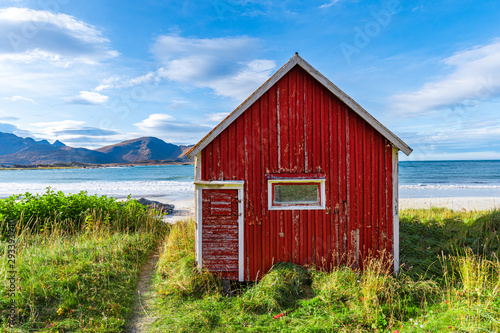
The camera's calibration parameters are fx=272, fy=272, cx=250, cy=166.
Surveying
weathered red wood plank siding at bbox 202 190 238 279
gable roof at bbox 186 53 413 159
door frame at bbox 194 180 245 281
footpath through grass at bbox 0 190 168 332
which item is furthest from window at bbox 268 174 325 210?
footpath through grass at bbox 0 190 168 332

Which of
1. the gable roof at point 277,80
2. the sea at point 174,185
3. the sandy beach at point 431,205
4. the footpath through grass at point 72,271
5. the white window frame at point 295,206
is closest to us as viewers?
the footpath through grass at point 72,271

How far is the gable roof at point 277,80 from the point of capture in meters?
6.67

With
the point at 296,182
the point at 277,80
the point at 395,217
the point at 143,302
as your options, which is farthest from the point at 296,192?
the point at 143,302

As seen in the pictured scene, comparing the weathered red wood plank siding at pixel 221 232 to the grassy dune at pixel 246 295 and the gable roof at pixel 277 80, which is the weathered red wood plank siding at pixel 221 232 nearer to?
the grassy dune at pixel 246 295

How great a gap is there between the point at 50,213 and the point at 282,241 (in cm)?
910

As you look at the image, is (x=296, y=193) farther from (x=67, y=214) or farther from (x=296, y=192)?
(x=67, y=214)

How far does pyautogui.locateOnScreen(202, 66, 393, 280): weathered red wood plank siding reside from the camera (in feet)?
22.5

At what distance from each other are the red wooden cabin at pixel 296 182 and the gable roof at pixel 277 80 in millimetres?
128

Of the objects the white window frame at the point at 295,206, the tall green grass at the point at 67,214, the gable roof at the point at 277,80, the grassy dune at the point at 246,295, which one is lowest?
the grassy dune at the point at 246,295

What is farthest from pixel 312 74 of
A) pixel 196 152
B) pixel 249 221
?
pixel 249 221

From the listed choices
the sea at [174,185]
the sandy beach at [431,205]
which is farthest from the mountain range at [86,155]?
the sandy beach at [431,205]

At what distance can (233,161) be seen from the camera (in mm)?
6883

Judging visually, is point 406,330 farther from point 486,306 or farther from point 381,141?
point 381,141

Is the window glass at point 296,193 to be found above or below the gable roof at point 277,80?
below
